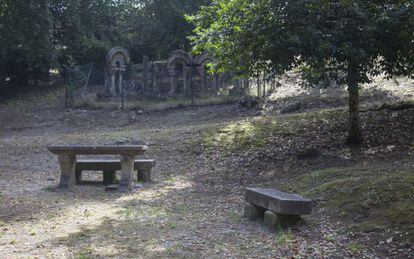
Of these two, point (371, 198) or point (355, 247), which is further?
point (371, 198)

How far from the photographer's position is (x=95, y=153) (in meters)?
10.5

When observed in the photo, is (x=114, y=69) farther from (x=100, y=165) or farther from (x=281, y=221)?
(x=281, y=221)

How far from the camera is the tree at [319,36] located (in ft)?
34.1

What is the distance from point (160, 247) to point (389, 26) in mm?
6622

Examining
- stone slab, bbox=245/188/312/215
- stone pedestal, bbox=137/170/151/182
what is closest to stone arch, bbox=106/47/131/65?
stone pedestal, bbox=137/170/151/182

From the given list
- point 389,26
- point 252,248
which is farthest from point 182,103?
point 252,248

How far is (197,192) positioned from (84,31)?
74.7ft

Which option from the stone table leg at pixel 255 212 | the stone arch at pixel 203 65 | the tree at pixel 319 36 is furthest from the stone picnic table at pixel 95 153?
the stone arch at pixel 203 65

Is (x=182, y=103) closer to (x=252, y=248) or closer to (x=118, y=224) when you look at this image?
(x=118, y=224)

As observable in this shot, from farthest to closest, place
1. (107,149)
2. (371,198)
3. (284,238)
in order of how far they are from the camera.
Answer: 1. (107,149)
2. (371,198)
3. (284,238)

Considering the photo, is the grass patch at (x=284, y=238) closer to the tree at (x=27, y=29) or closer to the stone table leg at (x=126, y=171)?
the stone table leg at (x=126, y=171)

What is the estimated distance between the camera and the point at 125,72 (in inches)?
1091

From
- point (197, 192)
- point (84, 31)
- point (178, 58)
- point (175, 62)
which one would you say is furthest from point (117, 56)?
point (197, 192)

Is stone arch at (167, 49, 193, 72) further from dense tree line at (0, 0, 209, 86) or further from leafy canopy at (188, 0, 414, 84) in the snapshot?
leafy canopy at (188, 0, 414, 84)
